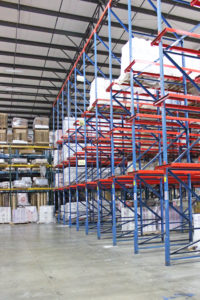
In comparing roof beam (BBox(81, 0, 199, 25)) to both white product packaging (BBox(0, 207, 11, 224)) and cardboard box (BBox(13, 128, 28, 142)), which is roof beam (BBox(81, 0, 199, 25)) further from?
white product packaging (BBox(0, 207, 11, 224))

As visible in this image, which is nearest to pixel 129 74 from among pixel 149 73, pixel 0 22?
pixel 149 73

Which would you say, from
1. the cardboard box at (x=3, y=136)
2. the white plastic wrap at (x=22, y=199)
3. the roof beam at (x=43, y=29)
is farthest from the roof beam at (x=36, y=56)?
the white plastic wrap at (x=22, y=199)

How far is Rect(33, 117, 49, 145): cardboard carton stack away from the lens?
1778 cm

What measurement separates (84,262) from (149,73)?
15.1 ft

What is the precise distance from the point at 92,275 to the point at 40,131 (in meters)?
13.6

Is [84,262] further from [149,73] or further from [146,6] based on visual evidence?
[146,6]

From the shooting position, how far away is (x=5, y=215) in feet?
51.4

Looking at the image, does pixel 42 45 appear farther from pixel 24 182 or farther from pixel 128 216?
pixel 128 216

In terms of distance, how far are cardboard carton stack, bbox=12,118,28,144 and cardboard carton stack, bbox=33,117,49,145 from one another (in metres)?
0.57

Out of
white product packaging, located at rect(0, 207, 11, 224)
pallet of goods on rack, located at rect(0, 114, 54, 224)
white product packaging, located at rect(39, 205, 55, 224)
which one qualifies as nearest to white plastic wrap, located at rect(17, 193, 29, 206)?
pallet of goods on rack, located at rect(0, 114, 54, 224)

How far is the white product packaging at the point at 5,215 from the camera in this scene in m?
15.6

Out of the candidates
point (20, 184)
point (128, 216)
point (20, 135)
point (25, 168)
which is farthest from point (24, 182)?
point (128, 216)

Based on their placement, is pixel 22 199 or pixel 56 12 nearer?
pixel 56 12

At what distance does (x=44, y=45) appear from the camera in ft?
48.1
